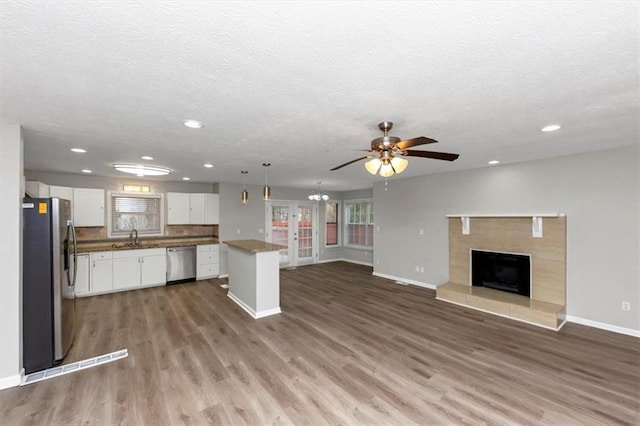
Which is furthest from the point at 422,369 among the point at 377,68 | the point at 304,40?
the point at 304,40

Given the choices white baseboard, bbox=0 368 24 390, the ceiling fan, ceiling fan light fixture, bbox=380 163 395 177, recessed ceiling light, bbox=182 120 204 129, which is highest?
recessed ceiling light, bbox=182 120 204 129

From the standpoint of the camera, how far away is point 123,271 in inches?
216

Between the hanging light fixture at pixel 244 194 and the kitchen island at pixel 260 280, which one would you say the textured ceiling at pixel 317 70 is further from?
the kitchen island at pixel 260 280

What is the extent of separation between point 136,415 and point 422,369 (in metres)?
2.59

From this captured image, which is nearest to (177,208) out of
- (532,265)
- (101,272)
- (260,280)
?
(101,272)

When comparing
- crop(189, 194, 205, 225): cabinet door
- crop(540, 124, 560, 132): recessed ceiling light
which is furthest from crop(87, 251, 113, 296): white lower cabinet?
crop(540, 124, 560, 132): recessed ceiling light

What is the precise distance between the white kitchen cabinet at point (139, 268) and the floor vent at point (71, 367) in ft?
9.60

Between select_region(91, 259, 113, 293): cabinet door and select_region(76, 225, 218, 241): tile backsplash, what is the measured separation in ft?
2.81

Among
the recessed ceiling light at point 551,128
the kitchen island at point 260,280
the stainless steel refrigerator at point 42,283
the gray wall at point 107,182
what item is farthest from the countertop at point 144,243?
the recessed ceiling light at point 551,128

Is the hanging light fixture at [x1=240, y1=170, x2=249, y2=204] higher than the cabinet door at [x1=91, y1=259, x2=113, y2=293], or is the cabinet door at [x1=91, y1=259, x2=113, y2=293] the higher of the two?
the hanging light fixture at [x1=240, y1=170, x2=249, y2=204]

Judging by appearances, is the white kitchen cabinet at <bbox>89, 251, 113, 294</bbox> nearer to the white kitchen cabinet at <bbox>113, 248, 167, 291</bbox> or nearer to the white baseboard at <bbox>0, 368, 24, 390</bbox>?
the white kitchen cabinet at <bbox>113, 248, 167, 291</bbox>

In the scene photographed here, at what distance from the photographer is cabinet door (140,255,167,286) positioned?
5.71 metres

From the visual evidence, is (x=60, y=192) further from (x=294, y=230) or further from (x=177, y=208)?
(x=294, y=230)

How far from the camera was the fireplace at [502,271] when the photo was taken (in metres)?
4.45
